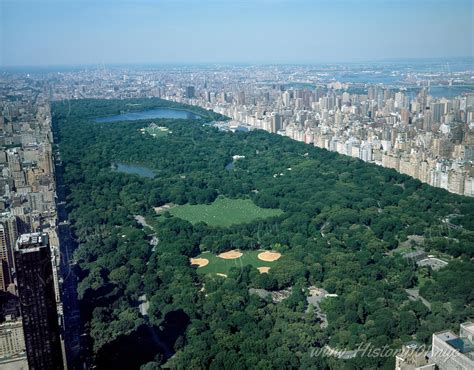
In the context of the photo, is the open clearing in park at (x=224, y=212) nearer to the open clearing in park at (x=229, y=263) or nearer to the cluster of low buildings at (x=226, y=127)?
the open clearing in park at (x=229, y=263)

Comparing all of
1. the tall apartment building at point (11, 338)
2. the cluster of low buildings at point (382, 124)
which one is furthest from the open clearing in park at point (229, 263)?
the cluster of low buildings at point (382, 124)

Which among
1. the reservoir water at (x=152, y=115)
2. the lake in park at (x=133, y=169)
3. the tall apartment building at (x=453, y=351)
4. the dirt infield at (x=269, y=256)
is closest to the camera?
the tall apartment building at (x=453, y=351)

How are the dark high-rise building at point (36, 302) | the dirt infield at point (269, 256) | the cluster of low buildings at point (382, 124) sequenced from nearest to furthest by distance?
the dark high-rise building at point (36, 302) < the dirt infield at point (269, 256) < the cluster of low buildings at point (382, 124)

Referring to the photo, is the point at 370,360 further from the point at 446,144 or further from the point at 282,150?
→ the point at 282,150

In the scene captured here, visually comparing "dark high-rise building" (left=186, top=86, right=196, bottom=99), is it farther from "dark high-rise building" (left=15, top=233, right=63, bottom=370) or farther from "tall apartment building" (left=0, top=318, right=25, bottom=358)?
"dark high-rise building" (left=15, top=233, right=63, bottom=370)

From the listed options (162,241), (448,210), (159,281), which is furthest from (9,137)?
(448,210)

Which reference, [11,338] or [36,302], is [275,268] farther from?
[36,302]
